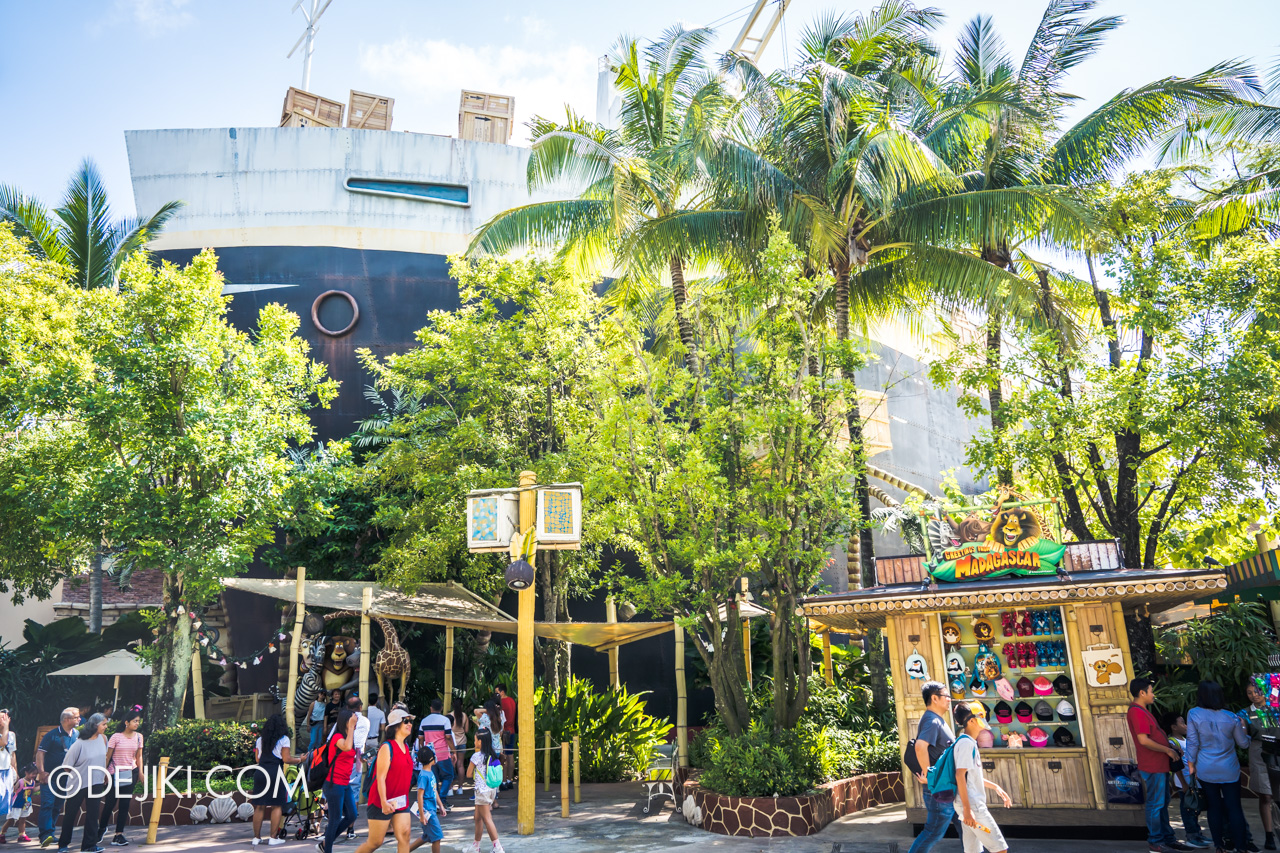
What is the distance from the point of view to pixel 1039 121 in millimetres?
14500

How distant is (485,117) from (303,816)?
21541mm

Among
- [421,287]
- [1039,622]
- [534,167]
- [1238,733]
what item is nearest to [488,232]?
[534,167]

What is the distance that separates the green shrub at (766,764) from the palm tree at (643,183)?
5.71 m

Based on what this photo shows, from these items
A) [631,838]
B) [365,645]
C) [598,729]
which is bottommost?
[631,838]

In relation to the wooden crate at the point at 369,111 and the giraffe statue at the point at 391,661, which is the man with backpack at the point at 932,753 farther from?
the wooden crate at the point at 369,111

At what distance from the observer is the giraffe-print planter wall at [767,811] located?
397 inches

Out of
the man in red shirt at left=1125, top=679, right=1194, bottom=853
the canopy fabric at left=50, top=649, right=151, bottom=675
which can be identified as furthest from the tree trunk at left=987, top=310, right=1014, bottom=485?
the canopy fabric at left=50, top=649, right=151, bottom=675

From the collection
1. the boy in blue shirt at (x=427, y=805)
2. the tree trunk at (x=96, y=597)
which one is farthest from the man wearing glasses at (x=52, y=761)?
the tree trunk at (x=96, y=597)

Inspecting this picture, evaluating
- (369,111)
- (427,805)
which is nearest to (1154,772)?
(427,805)

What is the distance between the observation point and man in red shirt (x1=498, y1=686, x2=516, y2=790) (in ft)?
47.5

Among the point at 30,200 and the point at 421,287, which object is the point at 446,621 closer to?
the point at 421,287

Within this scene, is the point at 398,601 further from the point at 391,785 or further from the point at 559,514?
the point at 391,785

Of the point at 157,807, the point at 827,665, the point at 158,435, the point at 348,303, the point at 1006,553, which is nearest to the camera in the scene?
the point at 1006,553

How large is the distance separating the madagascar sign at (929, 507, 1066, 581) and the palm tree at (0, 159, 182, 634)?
17252 millimetres
